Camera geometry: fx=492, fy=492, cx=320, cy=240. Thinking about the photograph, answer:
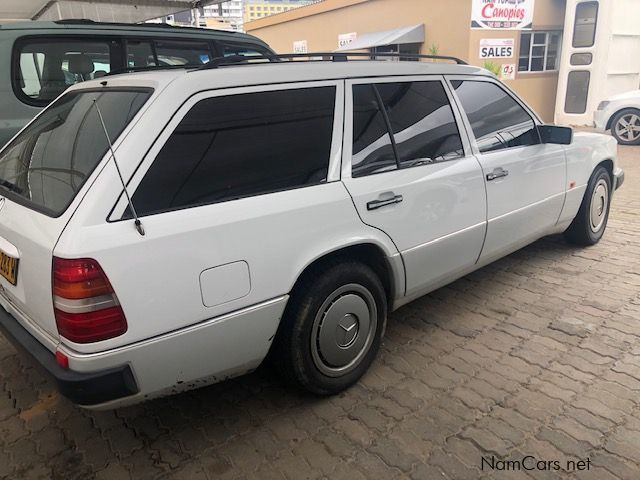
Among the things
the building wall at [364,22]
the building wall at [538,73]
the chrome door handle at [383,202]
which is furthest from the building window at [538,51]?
the chrome door handle at [383,202]

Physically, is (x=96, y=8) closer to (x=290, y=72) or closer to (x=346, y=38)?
(x=290, y=72)

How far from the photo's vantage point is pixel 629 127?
10.4 metres

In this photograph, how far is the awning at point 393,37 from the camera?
15.7 metres

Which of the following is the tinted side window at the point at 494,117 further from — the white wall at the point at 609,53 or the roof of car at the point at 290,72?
the white wall at the point at 609,53

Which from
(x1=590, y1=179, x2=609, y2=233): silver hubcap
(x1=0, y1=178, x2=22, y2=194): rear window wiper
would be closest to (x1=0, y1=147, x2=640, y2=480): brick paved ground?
(x1=0, y1=178, x2=22, y2=194): rear window wiper

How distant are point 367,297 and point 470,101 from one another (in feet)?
5.08

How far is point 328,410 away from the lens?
8.29ft

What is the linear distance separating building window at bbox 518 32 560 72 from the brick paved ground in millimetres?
13637

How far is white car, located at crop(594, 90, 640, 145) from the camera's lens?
10250 millimetres

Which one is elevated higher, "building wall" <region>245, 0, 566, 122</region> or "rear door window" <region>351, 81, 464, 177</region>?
"building wall" <region>245, 0, 566, 122</region>

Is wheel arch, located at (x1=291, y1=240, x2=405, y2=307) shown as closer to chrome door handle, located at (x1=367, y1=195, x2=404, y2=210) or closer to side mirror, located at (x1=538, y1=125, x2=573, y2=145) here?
chrome door handle, located at (x1=367, y1=195, x2=404, y2=210)

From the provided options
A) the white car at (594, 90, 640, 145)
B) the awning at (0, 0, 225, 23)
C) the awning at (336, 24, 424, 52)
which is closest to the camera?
the awning at (0, 0, 225, 23)

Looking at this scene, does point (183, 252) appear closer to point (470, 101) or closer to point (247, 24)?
point (470, 101)

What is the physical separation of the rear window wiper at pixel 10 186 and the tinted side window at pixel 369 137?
5.19ft
